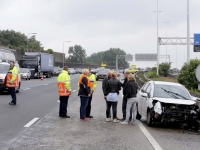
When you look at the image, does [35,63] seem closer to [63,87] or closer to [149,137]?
[63,87]

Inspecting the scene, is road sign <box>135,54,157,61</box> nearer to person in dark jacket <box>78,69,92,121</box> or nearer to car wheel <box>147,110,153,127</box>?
person in dark jacket <box>78,69,92,121</box>

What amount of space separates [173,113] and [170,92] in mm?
1371

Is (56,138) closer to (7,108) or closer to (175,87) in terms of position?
(175,87)

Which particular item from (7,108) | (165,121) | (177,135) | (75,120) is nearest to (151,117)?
(165,121)

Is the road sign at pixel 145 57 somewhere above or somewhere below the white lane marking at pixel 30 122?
above

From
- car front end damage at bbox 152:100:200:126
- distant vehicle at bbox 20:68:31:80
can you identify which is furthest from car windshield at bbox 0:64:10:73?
distant vehicle at bbox 20:68:31:80

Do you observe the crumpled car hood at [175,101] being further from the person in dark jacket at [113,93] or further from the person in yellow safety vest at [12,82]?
the person in yellow safety vest at [12,82]

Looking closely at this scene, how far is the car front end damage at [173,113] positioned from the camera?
1252 centimetres

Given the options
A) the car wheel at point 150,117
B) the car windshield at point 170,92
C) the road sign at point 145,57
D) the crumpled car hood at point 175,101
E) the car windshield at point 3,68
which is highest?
the road sign at point 145,57

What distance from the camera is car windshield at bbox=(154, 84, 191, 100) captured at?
44.2 feet

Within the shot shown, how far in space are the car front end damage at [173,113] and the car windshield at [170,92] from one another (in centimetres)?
76

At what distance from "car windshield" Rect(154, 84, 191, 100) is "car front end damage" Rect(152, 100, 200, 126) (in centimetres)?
76

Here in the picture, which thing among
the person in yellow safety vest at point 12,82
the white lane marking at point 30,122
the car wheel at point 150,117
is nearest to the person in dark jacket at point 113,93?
the car wheel at point 150,117

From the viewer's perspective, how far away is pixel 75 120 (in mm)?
13906
